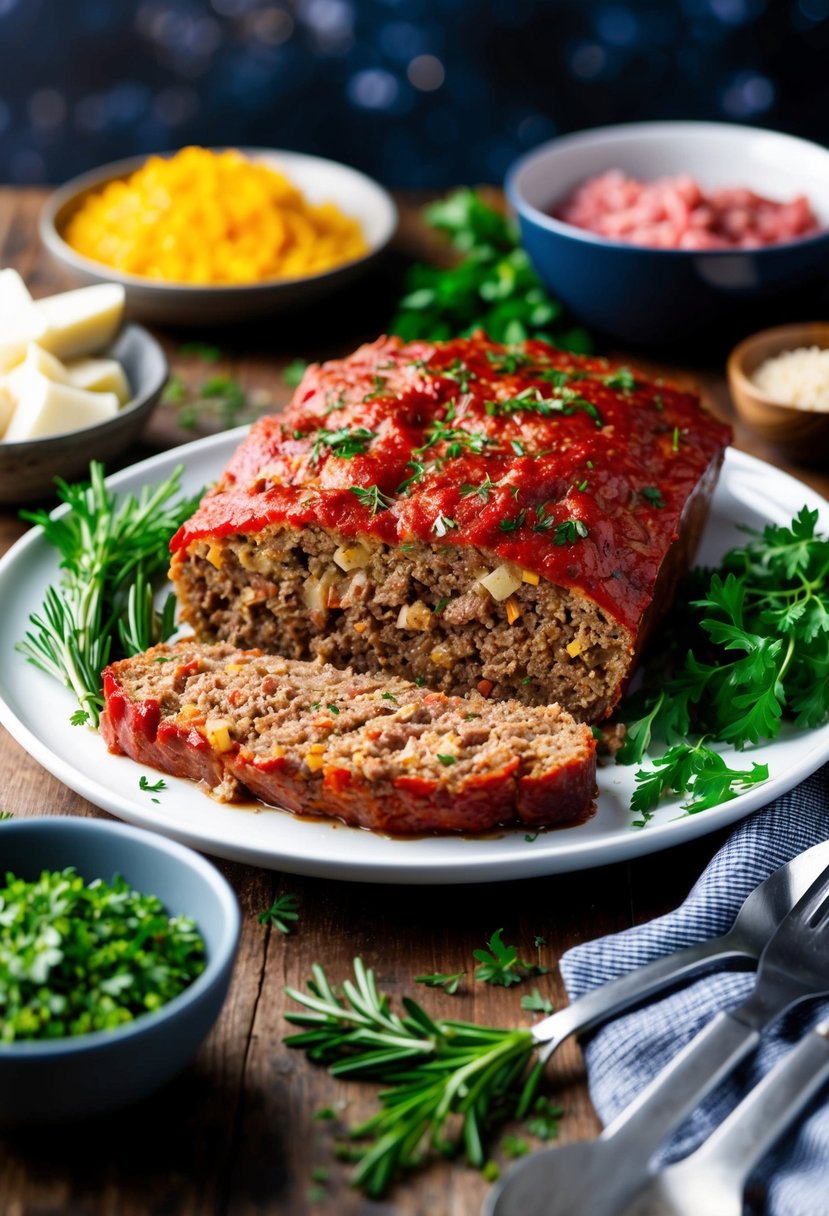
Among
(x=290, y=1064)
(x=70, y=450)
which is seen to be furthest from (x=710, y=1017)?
(x=70, y=450)

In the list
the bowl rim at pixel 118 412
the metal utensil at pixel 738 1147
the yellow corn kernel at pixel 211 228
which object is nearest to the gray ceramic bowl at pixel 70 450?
the bowl rim at pixel 118 412

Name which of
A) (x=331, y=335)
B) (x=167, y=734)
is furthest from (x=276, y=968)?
(x=331, y=335)

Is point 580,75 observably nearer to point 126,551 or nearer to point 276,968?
point 126,551

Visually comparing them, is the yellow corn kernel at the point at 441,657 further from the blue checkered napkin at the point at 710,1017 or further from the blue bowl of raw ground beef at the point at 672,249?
the blue bowl of raw ground beef at the point at 672,249

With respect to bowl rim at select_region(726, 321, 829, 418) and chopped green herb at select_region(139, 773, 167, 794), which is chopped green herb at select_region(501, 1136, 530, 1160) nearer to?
chopped green herb at select_region(139, 773, 167, 794)

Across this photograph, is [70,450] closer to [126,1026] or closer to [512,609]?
[512,609]

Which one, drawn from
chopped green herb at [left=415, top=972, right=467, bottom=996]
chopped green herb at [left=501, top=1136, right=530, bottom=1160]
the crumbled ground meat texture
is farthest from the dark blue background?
chopped green herb at [left=501, top=1136, right=530, bottom=1160]
